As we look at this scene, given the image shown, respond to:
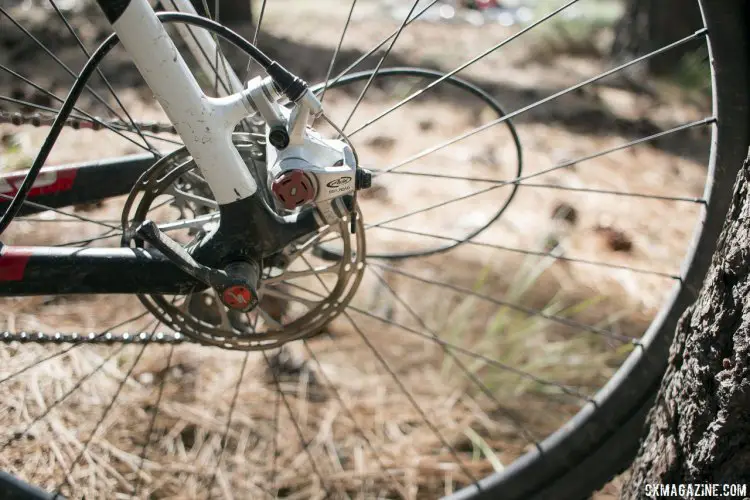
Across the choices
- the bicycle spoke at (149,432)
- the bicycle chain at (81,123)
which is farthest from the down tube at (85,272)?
the bicycle spoke at (149,432)

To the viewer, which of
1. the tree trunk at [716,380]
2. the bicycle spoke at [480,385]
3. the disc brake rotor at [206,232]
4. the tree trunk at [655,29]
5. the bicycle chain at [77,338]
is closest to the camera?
the tree trunk at [716,380]

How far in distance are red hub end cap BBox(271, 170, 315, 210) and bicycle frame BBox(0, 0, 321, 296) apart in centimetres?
6

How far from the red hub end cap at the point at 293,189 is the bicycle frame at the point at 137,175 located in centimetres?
6

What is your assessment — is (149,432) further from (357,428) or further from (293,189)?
(293,189)

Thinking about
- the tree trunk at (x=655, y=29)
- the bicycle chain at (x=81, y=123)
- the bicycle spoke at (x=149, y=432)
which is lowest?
the bicycle spoke at (x=149, y=432)

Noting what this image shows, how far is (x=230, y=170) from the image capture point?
3.98ft

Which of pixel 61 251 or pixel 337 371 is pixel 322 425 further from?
pixel 61 251

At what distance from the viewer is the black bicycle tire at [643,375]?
1.29 m

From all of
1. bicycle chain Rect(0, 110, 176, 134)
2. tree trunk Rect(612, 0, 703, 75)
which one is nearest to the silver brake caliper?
bicycle chain Rect(0, 110, 176, 134)

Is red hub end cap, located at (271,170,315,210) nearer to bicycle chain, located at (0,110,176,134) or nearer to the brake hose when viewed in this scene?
the brake hose

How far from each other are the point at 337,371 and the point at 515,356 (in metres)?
0.50

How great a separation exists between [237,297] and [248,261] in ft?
0.25

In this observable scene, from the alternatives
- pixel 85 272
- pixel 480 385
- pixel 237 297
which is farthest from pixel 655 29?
pixel 85 272

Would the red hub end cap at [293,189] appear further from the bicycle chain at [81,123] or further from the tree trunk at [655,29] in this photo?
the tree trunk at [655,29]
